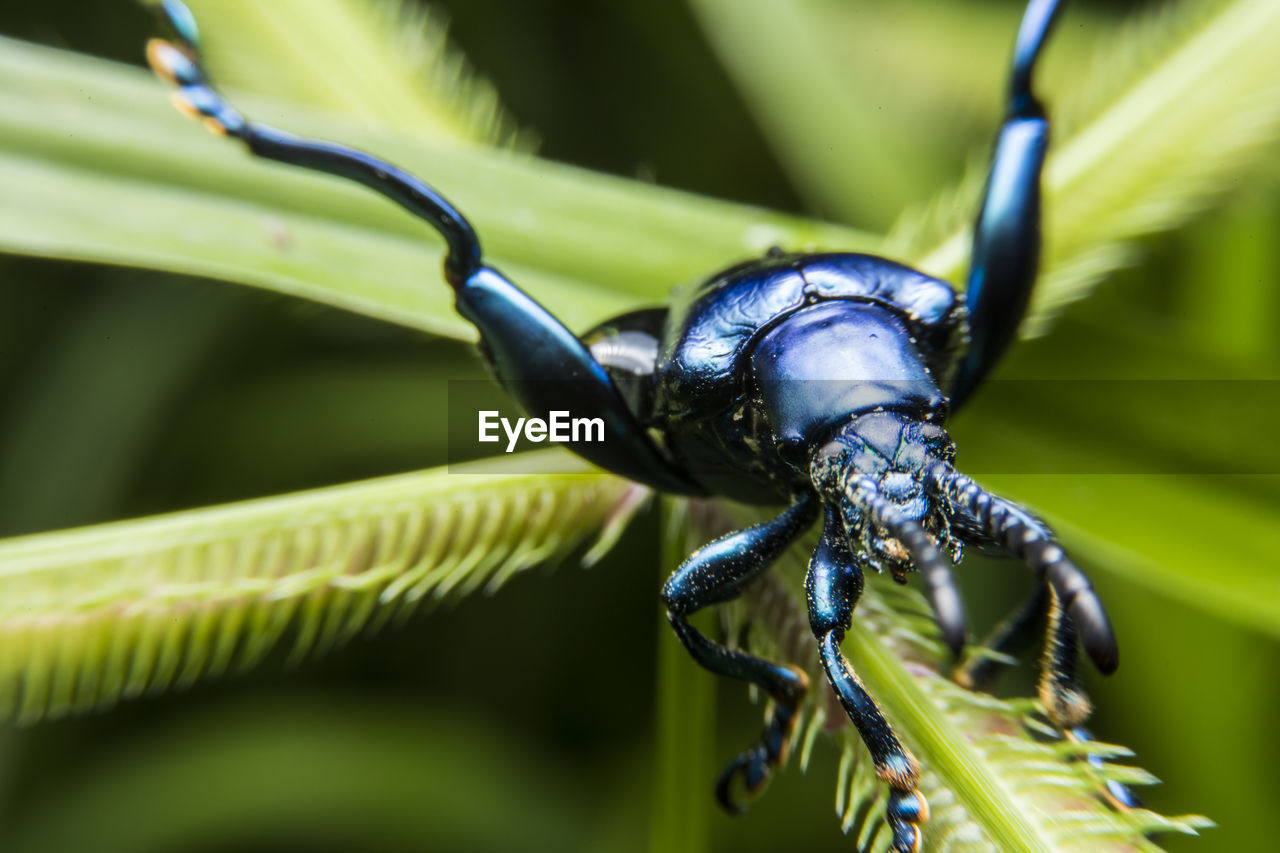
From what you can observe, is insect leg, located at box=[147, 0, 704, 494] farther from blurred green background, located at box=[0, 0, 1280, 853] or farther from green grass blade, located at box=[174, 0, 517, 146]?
blurred green background, located at box=[0, 0, 1280, 853]

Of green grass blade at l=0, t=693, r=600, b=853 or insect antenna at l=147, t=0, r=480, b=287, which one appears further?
green grass blade at l=0, t=693, r=600, b=853

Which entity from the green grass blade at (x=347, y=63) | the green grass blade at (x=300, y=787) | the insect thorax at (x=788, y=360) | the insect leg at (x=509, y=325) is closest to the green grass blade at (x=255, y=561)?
the insect leg at (x=509, y=325)

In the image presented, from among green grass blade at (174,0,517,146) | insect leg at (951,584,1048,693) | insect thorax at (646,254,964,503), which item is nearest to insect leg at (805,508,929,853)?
insect thorax at (646,254,964,503)

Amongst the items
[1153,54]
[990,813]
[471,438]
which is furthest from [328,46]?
[990,813]

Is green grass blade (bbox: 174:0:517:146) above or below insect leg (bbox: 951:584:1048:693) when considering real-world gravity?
above

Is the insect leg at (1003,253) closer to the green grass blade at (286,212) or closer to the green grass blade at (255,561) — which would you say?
the green grass blade at (286,212)

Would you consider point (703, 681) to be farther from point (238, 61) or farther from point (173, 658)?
point (238, 61)

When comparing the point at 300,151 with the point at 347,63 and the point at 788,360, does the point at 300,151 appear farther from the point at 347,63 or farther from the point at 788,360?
the point at 788,360
